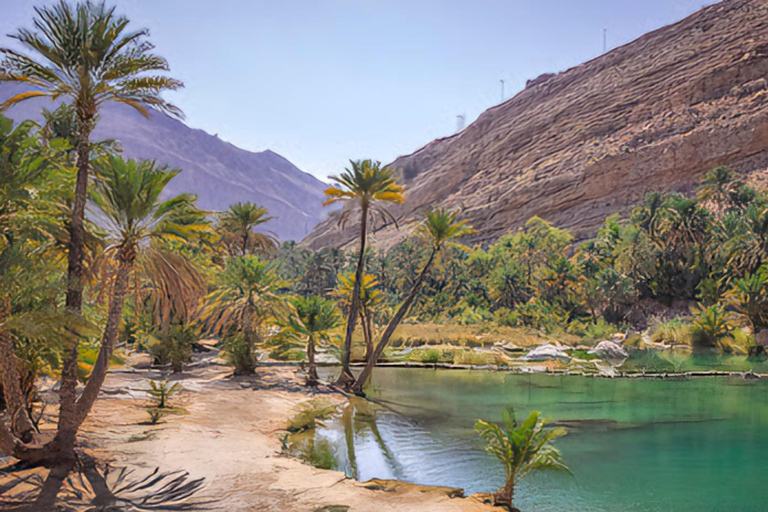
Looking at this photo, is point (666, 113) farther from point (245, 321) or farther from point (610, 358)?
point (245, 321)

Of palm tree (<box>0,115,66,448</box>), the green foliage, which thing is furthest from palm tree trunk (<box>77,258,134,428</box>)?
the green foliage

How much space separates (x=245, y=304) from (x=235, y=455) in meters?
10.0

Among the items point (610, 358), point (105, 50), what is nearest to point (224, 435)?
point (105, 50)

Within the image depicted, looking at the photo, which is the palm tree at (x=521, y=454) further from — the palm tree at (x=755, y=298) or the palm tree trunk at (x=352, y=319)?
the palm tree at (x=755, y=298)

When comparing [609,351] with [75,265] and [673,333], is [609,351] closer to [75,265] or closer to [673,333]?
[673,333]

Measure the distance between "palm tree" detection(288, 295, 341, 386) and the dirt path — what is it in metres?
2.93

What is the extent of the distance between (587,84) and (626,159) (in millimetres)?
29122

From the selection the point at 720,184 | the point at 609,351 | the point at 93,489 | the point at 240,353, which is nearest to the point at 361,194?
the point at 240,353

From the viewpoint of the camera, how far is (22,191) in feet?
23.8

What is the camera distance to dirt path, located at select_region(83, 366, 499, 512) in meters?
8.34

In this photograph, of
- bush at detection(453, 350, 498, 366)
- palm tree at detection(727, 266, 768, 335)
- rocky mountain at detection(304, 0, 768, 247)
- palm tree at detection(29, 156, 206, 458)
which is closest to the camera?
palm tree at detection(29, 156, 206, 458)

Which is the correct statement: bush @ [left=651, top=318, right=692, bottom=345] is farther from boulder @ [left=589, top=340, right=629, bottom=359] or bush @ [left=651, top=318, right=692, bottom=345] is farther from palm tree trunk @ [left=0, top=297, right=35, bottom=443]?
palm tree trunk @ [left=0, top=297, right=35, bottom=443]

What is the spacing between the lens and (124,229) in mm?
8727

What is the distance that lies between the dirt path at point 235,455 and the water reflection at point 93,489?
1.33 ft
